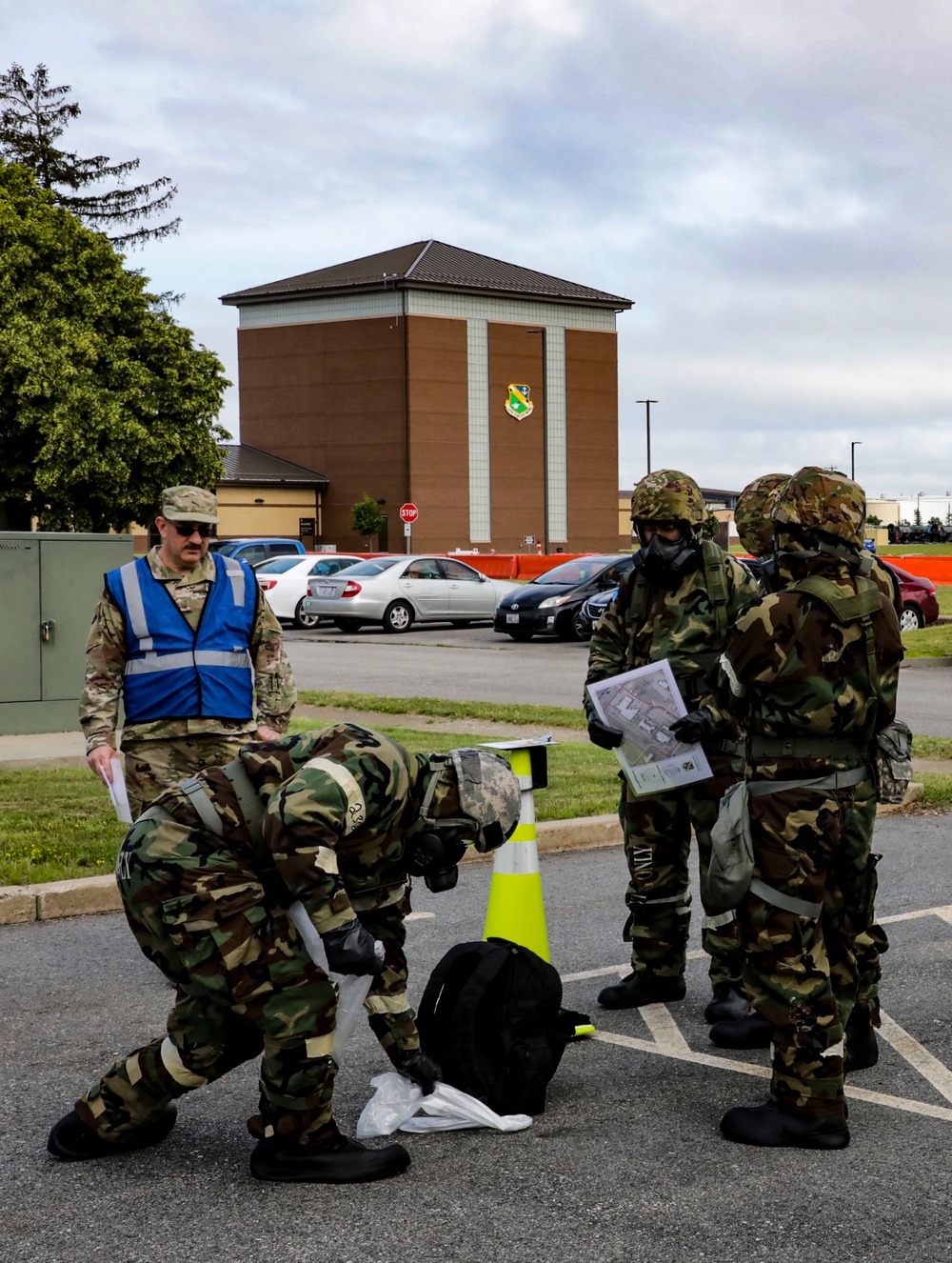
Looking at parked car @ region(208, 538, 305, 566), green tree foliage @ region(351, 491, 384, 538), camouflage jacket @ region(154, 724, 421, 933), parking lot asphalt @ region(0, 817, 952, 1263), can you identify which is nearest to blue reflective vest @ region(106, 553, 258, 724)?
parking lot asphalt @ region(0, 817, 952, 1263)

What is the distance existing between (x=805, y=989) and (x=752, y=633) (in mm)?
1053

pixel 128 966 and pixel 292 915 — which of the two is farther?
pixel 128 966

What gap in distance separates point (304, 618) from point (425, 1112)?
24920 millimetres

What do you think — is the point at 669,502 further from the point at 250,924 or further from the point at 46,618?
the point at 46,618

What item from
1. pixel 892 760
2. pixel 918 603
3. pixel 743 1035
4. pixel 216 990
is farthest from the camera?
pixel 918 603

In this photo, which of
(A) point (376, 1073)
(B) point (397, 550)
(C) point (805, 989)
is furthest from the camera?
(B) point (397, 550)

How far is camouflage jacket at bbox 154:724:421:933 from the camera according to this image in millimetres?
3770

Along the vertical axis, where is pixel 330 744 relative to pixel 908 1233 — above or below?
above

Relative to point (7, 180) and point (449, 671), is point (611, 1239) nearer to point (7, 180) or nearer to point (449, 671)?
point (449, 671)

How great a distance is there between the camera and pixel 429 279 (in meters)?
66.9

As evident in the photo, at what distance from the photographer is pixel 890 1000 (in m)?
5.79

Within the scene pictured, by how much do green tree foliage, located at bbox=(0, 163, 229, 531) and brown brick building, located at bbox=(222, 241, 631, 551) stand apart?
24.1 m

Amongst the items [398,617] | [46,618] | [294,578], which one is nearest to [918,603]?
[398,617]

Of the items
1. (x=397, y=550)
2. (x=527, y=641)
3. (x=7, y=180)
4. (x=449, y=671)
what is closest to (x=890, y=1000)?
(x=449, y=671)
